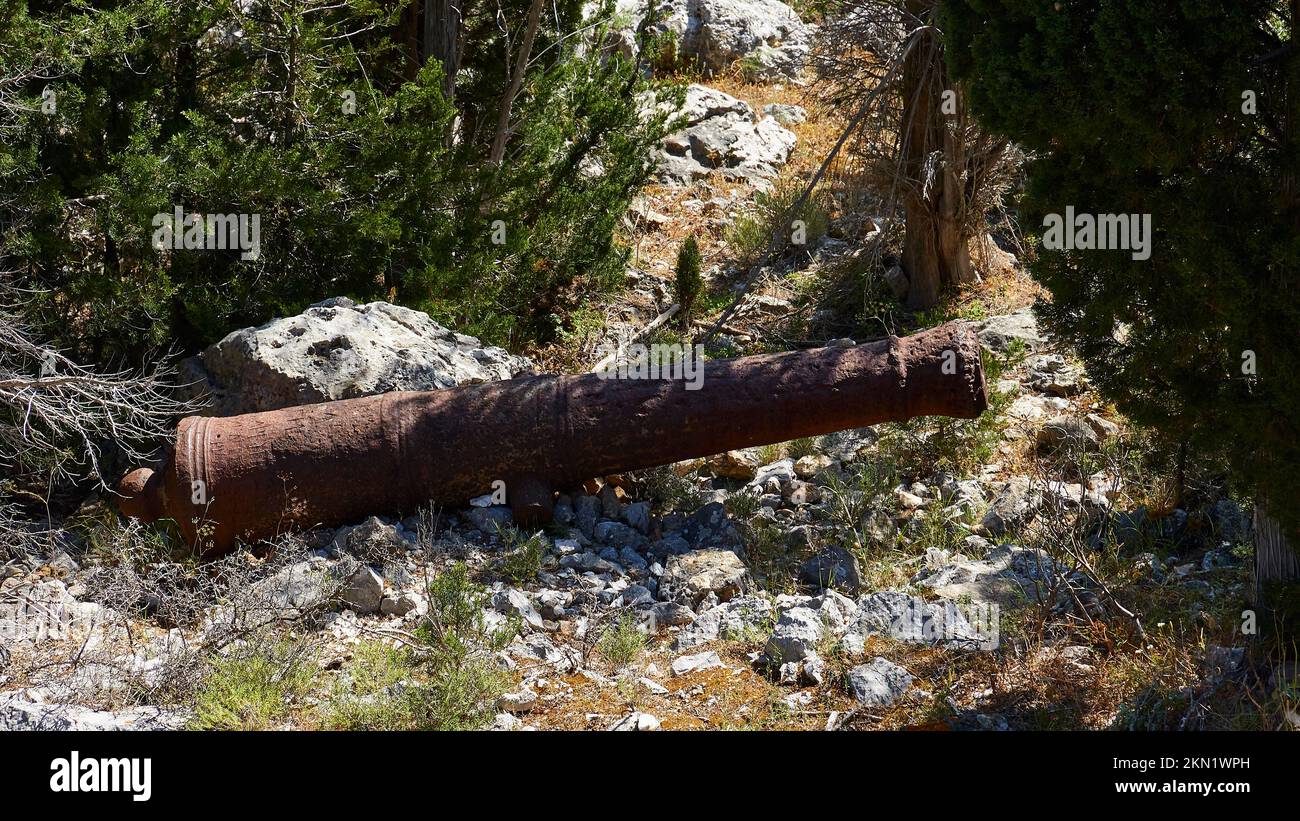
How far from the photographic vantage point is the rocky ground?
486 cm

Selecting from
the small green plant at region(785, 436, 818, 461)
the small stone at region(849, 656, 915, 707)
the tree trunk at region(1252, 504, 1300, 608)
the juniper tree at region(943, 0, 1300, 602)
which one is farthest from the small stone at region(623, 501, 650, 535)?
the tree trunk at region(1252, 504, 1300, 608)

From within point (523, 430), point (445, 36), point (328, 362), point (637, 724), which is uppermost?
point (445, 36)

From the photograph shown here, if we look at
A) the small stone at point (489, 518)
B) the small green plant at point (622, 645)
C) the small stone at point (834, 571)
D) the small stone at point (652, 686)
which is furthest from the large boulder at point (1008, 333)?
the small stone at point (652, 686)

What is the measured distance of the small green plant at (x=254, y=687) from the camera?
468 centimetres

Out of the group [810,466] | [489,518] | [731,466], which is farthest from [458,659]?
[810,466]

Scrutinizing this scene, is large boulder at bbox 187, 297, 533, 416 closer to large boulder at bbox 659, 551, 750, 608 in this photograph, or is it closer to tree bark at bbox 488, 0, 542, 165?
large boulder at bbox 659, 551, 750, 608

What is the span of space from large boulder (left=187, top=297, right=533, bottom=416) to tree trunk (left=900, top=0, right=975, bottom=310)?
160 inches

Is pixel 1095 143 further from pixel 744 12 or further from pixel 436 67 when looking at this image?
pixel 744 12

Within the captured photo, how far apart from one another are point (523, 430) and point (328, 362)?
4.32ft

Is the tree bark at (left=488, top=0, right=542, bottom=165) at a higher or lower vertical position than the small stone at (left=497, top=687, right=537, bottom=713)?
higher

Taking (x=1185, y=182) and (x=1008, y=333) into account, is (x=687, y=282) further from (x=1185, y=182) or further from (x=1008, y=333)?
(x=1185, y=182)

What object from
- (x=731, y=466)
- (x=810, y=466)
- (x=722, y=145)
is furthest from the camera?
(x=722, y=145)

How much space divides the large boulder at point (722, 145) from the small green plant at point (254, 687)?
334 inches

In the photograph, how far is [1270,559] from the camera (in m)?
4.95
